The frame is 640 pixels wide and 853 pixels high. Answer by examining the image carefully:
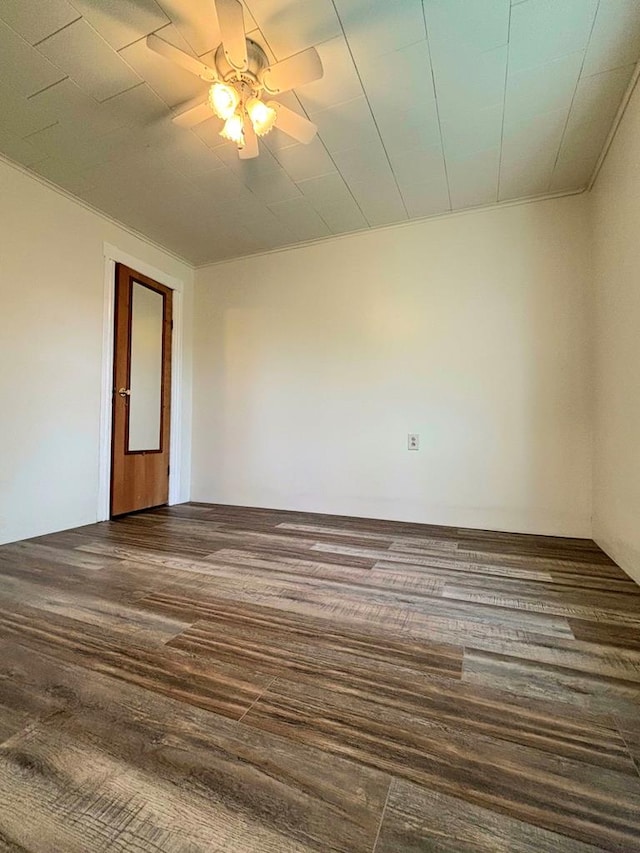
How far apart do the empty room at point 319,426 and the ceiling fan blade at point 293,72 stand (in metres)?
0.01

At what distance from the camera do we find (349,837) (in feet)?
2.10

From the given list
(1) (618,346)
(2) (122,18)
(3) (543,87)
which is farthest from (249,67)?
(1) (618,346)

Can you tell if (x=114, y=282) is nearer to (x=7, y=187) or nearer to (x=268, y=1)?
(x=7, y=187)

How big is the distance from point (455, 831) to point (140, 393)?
11.0ft

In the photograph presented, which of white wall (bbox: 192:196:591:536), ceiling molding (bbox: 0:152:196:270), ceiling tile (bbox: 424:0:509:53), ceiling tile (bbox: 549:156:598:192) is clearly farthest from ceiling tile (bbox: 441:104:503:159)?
ceiling molding (bbox: 0:152:196:270)

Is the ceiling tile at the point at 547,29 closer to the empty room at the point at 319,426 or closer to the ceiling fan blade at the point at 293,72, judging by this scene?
the empty room at the point at 319,426

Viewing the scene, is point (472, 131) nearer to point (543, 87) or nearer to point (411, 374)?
point (543, 87)

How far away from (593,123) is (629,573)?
2.39 m

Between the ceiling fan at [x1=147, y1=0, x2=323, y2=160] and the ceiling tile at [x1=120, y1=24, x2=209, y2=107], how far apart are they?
0.18 ft

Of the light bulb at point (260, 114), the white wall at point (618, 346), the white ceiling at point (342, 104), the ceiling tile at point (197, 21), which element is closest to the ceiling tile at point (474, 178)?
the white ceiling at point (342, 104)

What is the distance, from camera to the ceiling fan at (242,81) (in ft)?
4.82

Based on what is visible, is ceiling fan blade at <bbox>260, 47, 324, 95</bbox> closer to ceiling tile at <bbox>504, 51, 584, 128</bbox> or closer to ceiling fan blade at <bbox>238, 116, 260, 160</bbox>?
ceiling fan blade at <bbox>238, 116, 260, 160</bbox>

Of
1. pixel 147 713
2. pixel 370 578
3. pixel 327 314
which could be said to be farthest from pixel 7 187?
pixel 370 578

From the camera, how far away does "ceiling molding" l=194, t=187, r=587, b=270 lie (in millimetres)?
2611
